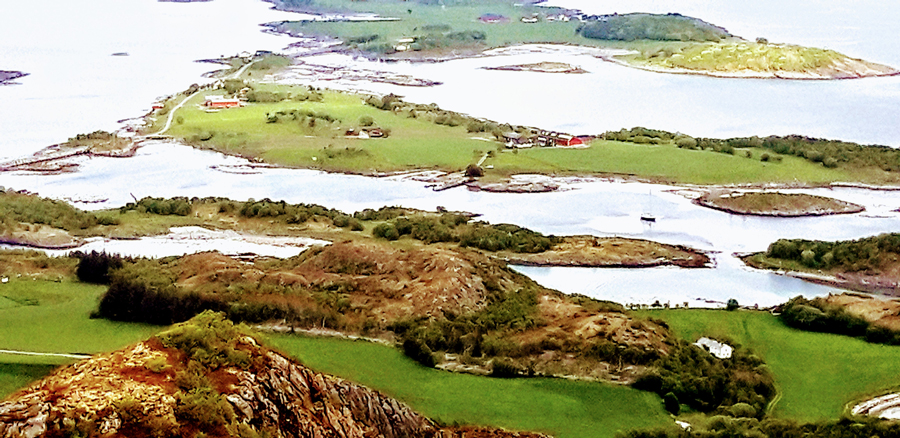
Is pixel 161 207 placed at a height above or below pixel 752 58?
below

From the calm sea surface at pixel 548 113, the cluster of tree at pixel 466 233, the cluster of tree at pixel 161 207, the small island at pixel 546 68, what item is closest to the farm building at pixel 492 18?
the calm sea surface at pixel 548 113

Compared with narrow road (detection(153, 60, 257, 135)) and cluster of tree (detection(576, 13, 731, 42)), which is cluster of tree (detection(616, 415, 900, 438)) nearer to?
narrow road (detection(153, 60, 257, 135))

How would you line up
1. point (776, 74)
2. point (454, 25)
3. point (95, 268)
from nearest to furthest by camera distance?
Result: point (95, 268)
point (776, 74)
point (454, 25)

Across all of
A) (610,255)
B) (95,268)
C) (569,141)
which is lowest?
(610,255)

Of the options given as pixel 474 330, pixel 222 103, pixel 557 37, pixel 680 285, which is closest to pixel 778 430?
pixel 474 330

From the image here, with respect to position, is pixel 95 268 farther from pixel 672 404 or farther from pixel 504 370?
pixel 672 404

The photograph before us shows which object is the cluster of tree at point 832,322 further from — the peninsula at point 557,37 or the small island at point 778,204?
the peninsula at point 557,37

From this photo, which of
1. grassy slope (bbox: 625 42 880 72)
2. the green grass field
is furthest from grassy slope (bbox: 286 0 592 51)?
grassy slope (bbox: 625 42 880 72)
